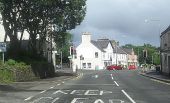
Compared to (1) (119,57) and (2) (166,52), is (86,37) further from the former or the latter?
(2) (166,52)

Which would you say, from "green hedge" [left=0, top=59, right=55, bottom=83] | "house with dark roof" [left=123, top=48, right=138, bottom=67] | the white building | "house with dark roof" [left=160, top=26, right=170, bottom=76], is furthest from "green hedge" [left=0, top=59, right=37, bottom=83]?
"house with dark roof" [left=123, top=48, right=138, bottom=67]

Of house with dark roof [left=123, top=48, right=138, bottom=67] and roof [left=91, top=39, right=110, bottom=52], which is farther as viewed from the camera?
house with dark roof [left=123, top=48, right=138, bottom=67]

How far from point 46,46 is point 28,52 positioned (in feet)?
54.4

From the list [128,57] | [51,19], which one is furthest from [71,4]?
[128,57]

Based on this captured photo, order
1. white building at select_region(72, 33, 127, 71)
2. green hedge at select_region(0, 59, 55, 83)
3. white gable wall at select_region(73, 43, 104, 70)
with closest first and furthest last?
green hedge at select_region(0, 59, 55, 83) → white building at select_region(72, 33, 127, 71) → white gable wall at select_region(73, 43, 104, 70)

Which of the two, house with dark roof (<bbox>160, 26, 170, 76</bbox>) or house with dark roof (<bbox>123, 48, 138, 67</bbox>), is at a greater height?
house with dark roof (<bbox>123, 48, 138, 67</bbox>)

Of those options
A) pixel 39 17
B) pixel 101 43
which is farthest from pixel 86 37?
pixel 39 17

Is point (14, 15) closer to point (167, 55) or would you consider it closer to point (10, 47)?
point (10, 47)

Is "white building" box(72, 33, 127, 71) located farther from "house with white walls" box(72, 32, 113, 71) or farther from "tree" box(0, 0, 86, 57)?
"tree" box(0, 0, 86, 57)

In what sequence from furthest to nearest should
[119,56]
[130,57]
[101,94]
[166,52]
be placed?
[130,57]
[119,56]
[166,52]
[101,94]

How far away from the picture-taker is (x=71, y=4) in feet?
168

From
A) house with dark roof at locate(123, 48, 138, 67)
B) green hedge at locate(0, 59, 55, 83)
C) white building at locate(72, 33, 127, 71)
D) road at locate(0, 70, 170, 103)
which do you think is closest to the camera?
road at locate(0, 70, 170, 103)

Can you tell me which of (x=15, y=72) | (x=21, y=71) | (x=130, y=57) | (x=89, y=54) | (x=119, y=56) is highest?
(x=130, y=57)

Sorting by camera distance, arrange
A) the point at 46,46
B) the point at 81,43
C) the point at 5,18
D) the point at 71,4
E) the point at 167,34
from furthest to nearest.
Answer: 1. the point at 81,43
2. the point at 46,46
3. the point at 167,34
4. the point at 71,4
5. the point at 5,18
